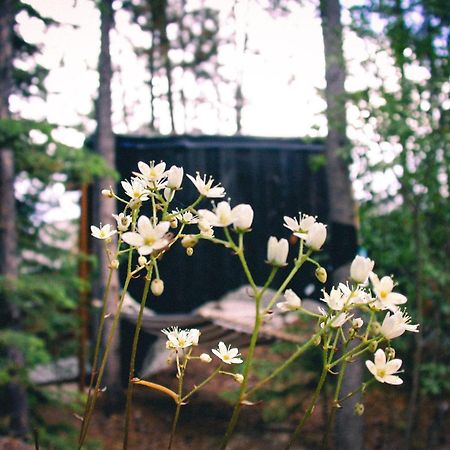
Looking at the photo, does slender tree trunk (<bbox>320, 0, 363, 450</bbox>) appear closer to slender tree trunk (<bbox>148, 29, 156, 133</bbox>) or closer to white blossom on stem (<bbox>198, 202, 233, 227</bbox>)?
white blossom on stem (<bbox>198, 202, 233, 227</bbox>)

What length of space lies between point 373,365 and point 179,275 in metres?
4.90

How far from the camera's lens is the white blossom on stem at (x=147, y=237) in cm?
52

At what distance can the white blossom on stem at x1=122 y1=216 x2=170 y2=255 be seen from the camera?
52cm

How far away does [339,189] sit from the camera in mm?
3482

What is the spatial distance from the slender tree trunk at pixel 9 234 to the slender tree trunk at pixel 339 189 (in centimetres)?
217

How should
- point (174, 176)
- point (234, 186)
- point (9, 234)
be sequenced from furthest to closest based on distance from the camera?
point (234, 186), point (9, 234), point (174, 176)

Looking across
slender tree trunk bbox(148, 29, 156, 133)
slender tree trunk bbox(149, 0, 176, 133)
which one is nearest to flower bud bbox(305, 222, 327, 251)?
slender tree trunk bbox(149, 0, 176, 133)

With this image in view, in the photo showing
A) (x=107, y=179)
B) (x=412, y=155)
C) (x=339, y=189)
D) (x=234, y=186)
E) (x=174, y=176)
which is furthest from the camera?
(x=234, y=186)

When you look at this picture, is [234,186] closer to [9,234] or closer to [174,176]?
[9,234]

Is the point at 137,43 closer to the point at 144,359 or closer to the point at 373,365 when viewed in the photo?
the point at 144,359

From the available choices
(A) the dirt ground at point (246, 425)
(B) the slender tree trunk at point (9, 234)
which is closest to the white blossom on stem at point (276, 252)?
(A) the dirt ground at point (246, 425)

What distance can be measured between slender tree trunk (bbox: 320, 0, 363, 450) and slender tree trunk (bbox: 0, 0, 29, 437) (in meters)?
2.17

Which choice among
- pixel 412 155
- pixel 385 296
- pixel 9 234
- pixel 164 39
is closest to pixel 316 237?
pixel 385 296

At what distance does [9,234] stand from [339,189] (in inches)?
95.7
